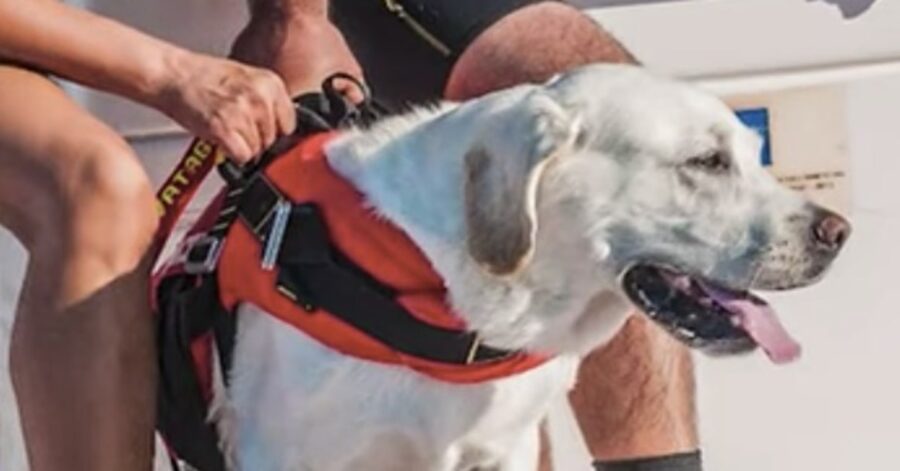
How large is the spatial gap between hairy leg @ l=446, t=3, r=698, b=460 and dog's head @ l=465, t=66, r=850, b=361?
0.39 m

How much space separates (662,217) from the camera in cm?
203

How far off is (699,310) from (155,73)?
0.56 m

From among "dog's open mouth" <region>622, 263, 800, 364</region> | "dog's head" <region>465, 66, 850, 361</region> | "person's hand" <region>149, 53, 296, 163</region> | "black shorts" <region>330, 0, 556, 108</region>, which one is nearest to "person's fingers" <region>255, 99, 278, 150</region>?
"person's hand" <region>149, 53, 296, 163</region>

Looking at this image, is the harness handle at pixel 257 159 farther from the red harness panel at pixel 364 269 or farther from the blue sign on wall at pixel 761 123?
the blue sign on wall at pixel 761 123

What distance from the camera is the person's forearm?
212 cm

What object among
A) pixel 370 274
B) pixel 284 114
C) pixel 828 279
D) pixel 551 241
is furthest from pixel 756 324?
pixel 828 279

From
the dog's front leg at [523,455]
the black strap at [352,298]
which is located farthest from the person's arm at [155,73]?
the dog's front leg at [523,455]

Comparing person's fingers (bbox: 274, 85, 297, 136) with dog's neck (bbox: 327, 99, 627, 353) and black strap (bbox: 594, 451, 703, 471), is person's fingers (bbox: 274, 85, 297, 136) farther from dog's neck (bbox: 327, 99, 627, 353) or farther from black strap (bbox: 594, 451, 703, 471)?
black strap (bbox: 594, 451, 703, 471)

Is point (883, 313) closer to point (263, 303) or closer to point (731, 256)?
point (731, 256)

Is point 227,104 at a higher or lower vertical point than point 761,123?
higher

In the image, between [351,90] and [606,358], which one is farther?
[606,358]

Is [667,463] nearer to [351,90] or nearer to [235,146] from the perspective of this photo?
[351,90]

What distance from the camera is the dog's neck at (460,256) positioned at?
6.68ft

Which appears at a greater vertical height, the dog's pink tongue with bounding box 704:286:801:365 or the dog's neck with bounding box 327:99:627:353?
the dog's neck with bounding box 327:99:627:353
